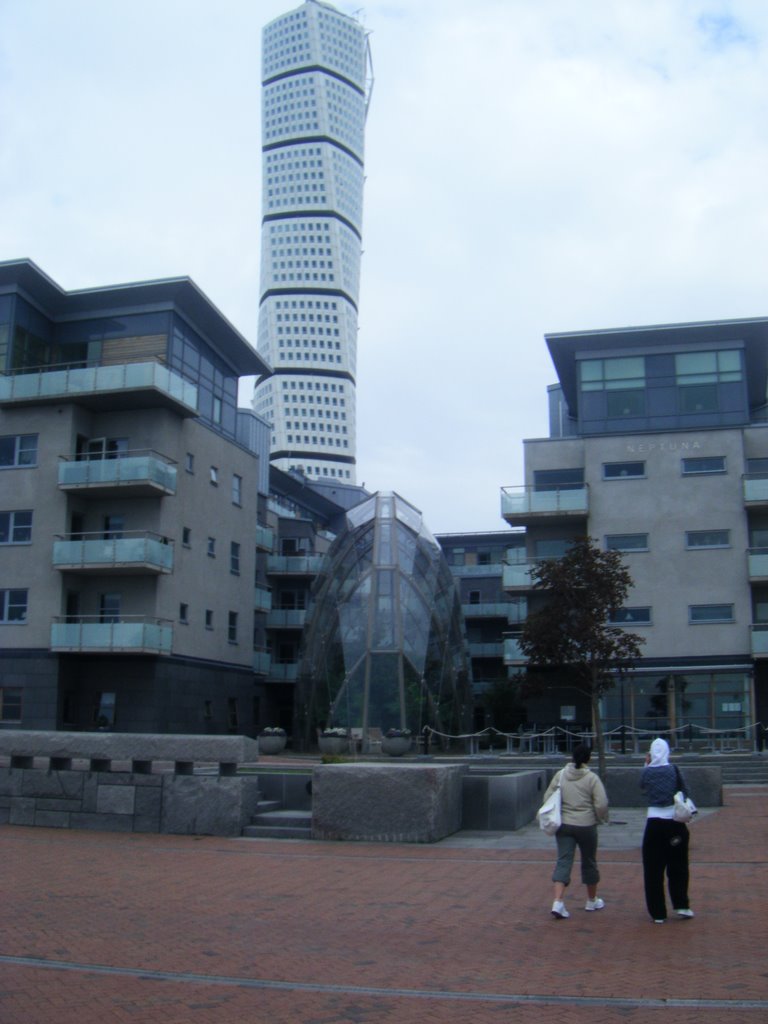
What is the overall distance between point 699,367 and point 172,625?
2267 centimetres

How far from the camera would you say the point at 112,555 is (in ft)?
121

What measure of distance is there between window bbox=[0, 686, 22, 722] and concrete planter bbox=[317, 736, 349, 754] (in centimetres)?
1038

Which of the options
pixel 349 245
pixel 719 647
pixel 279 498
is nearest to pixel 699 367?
pixel 719 647

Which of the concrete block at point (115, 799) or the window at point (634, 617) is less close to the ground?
the window at point (634, 617)

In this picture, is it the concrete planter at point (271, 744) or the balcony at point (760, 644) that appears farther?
the balcony at point (760, 644)

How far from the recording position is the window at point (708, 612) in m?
42.2

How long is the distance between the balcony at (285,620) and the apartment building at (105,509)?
1140cm

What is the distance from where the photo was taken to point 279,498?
213ft

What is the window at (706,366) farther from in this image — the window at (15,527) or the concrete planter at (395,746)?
the window at (15,527)

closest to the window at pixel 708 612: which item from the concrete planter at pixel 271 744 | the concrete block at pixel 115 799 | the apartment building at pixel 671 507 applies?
the apartment building at pixel 671 507

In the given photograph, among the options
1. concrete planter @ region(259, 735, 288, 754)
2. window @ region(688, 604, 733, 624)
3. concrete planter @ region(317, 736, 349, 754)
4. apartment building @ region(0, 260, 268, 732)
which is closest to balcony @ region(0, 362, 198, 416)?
apartment building @ region(0, 260, 268, 732)

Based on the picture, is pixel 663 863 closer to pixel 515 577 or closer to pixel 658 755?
pixel 658 755

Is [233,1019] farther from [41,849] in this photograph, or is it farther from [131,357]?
[131,357]

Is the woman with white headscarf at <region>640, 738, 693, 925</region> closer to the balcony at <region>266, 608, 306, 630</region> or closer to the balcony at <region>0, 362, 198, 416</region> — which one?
the balcony at <region>0, 362, 198, 416</region>
